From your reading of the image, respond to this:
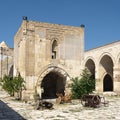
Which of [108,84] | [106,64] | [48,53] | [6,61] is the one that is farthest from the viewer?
[6,61]

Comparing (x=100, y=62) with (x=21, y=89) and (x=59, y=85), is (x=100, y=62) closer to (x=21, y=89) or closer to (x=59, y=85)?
(x=59, y=85)

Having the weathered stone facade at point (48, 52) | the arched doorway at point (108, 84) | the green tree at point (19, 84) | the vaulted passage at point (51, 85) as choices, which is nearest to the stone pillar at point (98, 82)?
the arched doorway at point (108, 84)

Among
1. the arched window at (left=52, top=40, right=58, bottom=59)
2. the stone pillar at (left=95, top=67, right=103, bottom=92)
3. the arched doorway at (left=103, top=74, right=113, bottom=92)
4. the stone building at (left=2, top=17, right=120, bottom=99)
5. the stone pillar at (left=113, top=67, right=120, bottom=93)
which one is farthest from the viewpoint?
the arched doorway at (left=103, top=74, right=113, bottom=92)

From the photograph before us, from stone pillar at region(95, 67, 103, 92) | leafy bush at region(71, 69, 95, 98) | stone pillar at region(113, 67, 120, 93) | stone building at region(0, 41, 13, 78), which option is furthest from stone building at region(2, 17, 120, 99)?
stone building at region(0, 41, 13, 78)

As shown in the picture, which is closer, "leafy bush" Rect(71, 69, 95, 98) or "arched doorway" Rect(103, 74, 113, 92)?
"leafy bush" Rect(71, 69, 95, 98)

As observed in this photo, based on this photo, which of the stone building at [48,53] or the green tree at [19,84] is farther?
the stone building at [48,53]

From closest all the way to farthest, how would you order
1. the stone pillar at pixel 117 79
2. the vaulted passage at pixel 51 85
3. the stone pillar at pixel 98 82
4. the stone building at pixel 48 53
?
the stone building at pixel 48 53 → the vaulted passage at pixel 51 85 → the stone pillar at pixel 117 79 → the stone pillar at pixel 98 82

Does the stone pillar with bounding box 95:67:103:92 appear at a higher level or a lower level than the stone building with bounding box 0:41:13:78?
lower

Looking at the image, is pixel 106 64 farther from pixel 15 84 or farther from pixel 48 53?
pixel 15 84

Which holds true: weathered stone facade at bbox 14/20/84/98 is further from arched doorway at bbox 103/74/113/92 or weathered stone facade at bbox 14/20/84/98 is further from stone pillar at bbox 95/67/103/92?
arched doorway at bbox 103/74/113/92

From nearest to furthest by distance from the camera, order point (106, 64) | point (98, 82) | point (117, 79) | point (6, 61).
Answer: point (117, 79) < point (98, 82) < point (106, 64) < point (6, 61)

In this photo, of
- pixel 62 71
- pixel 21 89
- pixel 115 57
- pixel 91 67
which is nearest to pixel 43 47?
pixel 62 71

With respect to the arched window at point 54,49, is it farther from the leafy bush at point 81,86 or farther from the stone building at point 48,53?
the leafy bush at point 81,86

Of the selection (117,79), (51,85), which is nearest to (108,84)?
(117,79)
